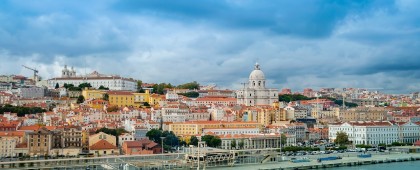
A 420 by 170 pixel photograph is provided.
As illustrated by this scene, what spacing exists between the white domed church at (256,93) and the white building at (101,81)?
764cm

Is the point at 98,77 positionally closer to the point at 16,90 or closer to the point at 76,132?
the point at 16,90

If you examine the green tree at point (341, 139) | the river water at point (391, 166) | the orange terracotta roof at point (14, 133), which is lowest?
the river water at point (391, 166)

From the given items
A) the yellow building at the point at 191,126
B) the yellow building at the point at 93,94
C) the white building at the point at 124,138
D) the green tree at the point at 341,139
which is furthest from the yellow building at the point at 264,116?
the white building at the point at 124,138

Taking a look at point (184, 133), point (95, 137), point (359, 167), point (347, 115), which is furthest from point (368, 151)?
point (347, 115)

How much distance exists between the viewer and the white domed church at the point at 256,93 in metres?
38.8

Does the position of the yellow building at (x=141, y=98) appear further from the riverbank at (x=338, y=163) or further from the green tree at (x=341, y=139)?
the riverbank at (x=338, y=163)

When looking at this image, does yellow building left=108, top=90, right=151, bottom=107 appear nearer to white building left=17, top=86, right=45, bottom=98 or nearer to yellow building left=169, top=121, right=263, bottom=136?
white building left=17, top=86, right=45, bottom=98

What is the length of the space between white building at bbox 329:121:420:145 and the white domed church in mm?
9177

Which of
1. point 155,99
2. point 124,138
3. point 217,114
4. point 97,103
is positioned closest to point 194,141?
point 124,138

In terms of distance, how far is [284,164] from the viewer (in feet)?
62.6

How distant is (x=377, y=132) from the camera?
28344 mm

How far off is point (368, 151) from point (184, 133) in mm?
8270

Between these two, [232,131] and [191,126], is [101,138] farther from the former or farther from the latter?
[232,131]

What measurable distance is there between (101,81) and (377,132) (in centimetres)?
1968
